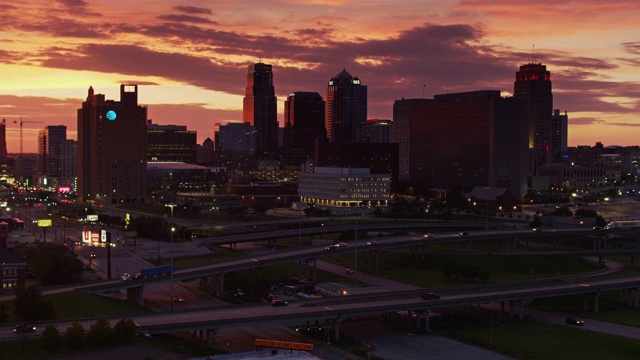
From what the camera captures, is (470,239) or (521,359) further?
(470,239)

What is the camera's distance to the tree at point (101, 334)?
69.6 metres

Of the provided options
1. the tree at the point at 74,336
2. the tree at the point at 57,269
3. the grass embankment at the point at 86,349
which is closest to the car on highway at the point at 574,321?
the grass embankment at the point at 86,349

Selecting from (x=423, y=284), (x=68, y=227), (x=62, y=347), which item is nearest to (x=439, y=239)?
(x=423, y=284)

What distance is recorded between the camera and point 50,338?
6781 centimetres

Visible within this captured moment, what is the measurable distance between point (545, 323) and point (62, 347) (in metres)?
54.0

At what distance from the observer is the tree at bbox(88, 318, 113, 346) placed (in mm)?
69562

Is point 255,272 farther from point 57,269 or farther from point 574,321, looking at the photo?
point 574,321

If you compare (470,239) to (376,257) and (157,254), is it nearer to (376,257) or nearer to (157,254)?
(376,257)

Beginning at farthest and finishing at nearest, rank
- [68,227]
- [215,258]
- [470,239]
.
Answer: [68,227], [470,239], [215,258]

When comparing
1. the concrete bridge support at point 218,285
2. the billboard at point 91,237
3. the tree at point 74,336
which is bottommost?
the concrete bridge support at point 218,285

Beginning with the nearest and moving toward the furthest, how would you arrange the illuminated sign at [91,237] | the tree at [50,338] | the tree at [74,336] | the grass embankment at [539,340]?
the tree at [50,338] < the tree at [74,336] < the grass embankment at [539,340] < the illuminated sign at [91,237]

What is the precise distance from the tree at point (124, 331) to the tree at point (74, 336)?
2941mm

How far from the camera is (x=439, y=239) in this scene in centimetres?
13788

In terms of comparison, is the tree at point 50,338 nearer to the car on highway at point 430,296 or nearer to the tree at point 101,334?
the tree at point 101,334
